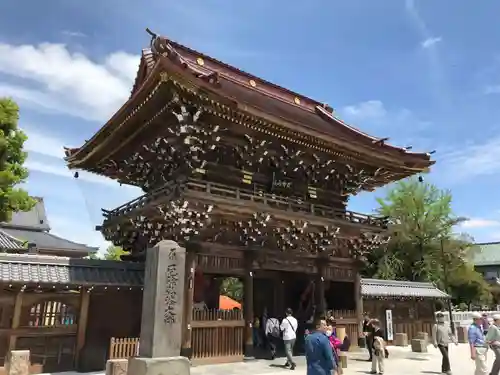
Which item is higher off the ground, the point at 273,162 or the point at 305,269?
the point at 273,162

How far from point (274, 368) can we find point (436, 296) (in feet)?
50.5

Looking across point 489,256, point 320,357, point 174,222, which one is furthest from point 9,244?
point 489,256

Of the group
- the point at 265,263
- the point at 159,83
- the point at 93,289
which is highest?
the point at 159,83

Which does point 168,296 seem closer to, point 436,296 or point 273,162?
point 273,162

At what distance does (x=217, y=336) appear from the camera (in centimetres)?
1378

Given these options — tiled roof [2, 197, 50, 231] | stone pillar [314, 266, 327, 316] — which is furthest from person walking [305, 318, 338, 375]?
tiled roof [2, 197, 50, 231]

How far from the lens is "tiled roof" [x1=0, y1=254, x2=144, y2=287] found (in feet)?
39.4

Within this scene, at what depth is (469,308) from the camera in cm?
4150

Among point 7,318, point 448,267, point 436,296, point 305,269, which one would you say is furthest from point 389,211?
point 7,318

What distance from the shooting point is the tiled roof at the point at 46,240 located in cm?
3534

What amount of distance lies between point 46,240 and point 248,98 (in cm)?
2785

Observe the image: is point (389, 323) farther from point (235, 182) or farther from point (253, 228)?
point (235, 182)

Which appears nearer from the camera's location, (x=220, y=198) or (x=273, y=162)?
(x=220, y=198)

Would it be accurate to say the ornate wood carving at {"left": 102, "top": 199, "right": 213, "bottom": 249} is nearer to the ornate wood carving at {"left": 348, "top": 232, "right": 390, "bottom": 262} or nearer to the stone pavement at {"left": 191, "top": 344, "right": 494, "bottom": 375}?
the stone pavement at {"left": 191, "top": 344, "right": 494, "bottom": 375}
